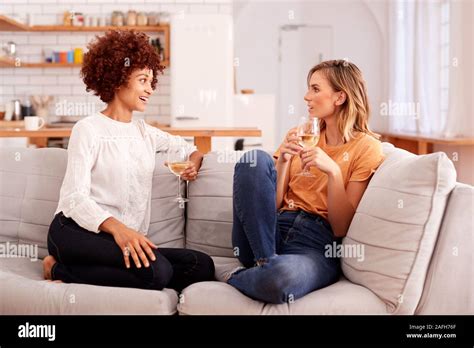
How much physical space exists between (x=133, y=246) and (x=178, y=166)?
46 cm

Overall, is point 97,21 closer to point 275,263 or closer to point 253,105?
point 253,105

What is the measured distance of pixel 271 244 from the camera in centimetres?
228

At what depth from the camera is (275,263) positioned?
221 cm

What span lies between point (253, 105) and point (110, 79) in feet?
14.9

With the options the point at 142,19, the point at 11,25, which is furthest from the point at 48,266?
the point at 142,19

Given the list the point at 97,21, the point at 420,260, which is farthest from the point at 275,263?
the point at 97,21

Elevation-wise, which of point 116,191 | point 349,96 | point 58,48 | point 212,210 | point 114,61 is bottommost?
point 212,210

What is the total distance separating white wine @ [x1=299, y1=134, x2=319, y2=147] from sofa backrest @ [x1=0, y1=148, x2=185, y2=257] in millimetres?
673

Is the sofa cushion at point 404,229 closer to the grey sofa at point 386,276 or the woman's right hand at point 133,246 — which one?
the grey sofa at point 386,276
